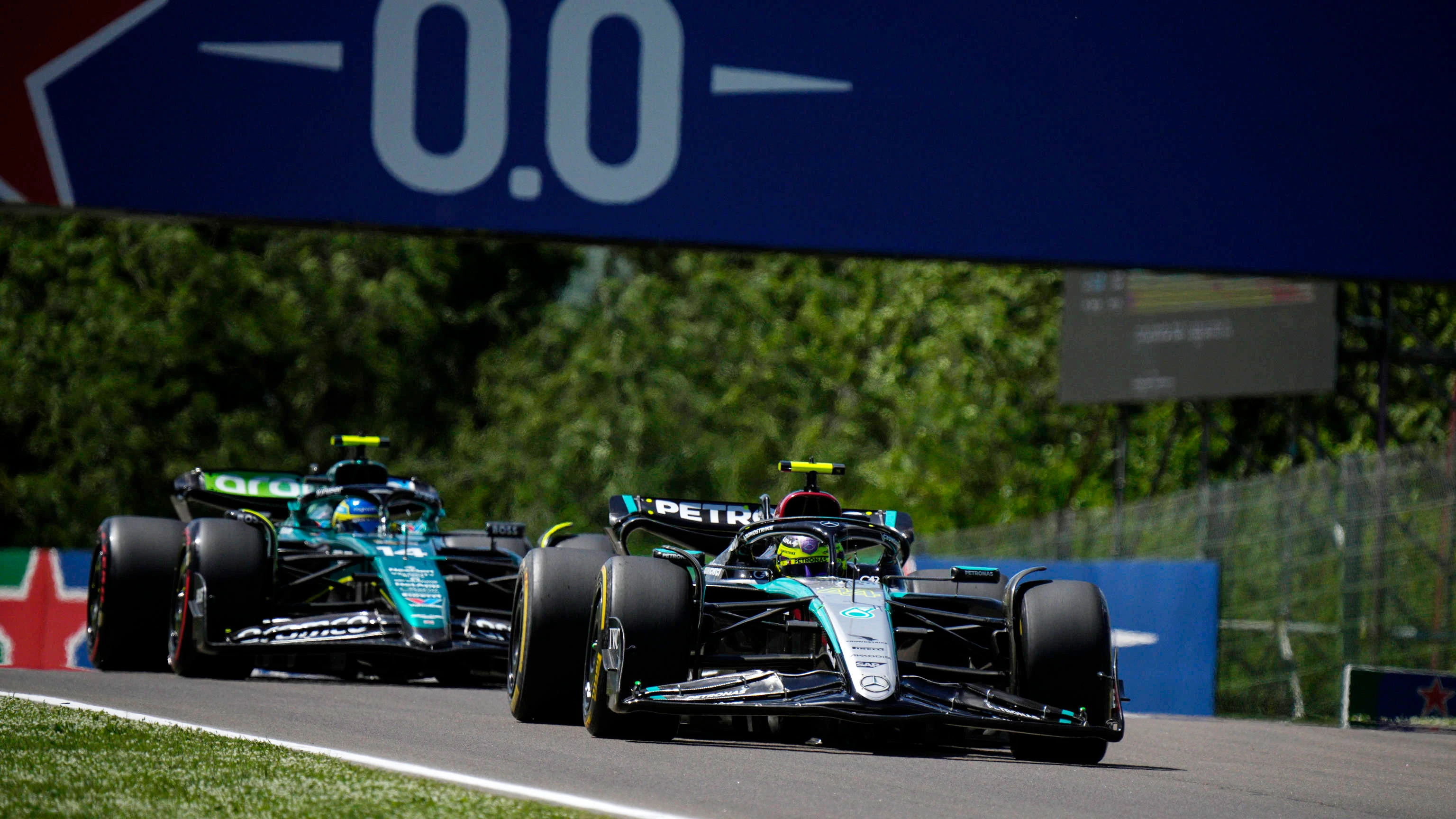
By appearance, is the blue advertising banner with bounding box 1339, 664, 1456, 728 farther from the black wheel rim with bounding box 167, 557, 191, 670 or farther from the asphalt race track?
the black wheel rim with bounding box 167, 557, 191, 670

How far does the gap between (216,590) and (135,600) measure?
1.26m

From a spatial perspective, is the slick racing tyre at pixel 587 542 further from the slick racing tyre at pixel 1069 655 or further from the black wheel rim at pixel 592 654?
the slick racing tyre at pixel 1069 655

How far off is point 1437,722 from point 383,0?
9.48 metres

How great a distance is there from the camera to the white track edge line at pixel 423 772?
22.8ft

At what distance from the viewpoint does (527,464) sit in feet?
128

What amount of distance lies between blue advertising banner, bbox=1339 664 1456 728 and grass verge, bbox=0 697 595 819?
9.50 m

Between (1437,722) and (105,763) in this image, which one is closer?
(105,763)

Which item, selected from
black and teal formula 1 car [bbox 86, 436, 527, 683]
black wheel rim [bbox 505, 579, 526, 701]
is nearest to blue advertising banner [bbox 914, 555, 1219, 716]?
black and teal formula 1 car [bbox 86, 436, 527, 683]

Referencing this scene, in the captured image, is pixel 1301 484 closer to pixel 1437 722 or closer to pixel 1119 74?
pixel 1437 722

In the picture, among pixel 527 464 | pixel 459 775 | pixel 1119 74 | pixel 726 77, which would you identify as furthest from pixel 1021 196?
pixel 527 464

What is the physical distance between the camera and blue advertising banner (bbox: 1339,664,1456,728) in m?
15.3

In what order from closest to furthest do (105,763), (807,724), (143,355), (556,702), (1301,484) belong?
1. (105,763)
2. (807,724)
3. (556,702)
4. (1301,484)
5. (143,355)

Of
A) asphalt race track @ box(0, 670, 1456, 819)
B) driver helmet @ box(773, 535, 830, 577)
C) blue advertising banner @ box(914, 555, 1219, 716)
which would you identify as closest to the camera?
asphalt race track @ box(0, 670, 1456, 819)

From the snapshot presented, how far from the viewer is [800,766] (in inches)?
341
